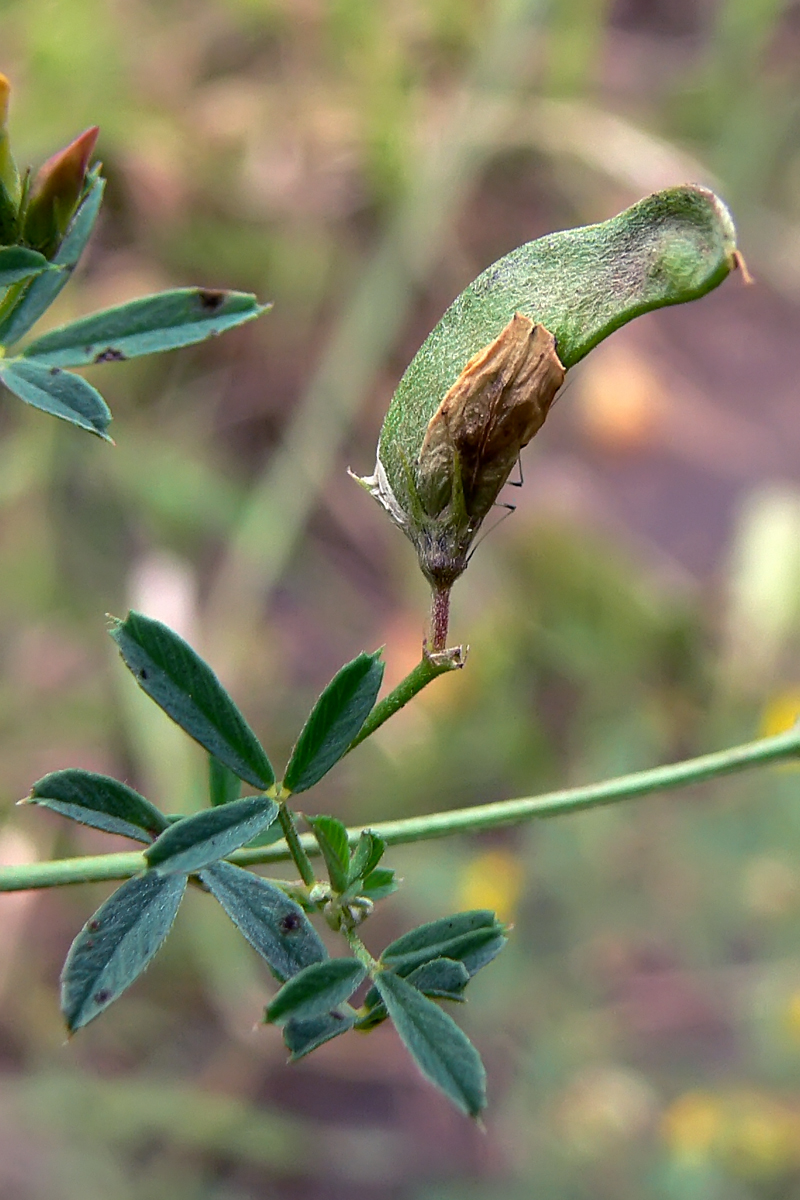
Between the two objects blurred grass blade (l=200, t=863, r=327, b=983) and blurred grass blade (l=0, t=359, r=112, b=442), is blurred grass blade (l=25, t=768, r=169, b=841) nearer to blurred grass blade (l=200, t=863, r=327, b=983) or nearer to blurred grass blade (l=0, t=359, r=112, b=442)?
blurred grass blade (l=200, t=863, r=327, b=983)

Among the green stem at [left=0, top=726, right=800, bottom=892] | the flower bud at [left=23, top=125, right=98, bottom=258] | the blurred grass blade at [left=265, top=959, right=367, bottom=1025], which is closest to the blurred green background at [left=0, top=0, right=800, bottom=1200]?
the green stem at [left=0, top=726, right=800, bottom=892]

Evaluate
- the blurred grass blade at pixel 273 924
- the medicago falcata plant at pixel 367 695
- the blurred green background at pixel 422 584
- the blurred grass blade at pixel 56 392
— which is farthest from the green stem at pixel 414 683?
the blurred green background at pixel 422 584

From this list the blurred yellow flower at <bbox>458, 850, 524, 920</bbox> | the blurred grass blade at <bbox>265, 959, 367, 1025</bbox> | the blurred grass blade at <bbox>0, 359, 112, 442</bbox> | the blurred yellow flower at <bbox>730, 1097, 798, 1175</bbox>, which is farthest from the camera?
the blurred yellow flower at <bbox>458, 850, 524, 920</bbox>

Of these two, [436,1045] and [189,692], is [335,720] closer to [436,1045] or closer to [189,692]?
[189,692]

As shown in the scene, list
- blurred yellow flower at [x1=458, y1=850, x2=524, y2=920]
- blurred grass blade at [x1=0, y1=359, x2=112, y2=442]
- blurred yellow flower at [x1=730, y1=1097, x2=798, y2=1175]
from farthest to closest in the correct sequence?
1. blurred yellow flower at [x1=458, y1=850, x2=524, y2=920]
2. blurred yellow flower at [x1=730, y1=1097, x2=798, y2=1175]
3. blurred grass blade at [x1=0, y1=359, x2=112, y2=442]

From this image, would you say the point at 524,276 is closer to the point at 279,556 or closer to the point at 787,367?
the point at 279,556

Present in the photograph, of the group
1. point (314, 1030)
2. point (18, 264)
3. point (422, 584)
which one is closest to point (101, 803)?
point (314, 1030)

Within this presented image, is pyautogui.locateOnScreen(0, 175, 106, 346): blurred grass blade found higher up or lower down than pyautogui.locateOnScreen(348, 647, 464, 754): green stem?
higher up

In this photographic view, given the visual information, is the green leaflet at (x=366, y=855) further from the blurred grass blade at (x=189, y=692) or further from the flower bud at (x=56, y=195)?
the flower bud at (x=56, y=195)
